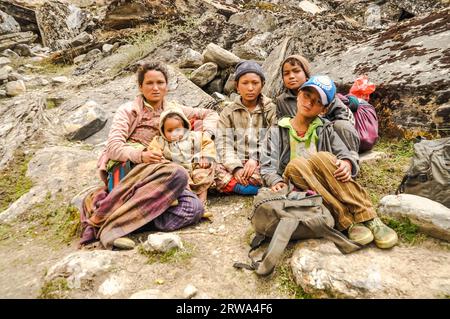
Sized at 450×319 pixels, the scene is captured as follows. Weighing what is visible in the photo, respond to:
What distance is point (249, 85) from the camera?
3.91 metres

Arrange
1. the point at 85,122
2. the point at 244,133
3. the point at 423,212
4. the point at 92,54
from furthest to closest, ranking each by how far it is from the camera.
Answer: the point at 92,54 → the point at 85,122 → the point at 244,133 → the point at 423,212

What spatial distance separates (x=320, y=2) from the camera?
48.5 ft

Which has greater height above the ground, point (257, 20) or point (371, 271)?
point (257, 20)

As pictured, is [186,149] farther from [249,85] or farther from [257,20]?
[257,20]

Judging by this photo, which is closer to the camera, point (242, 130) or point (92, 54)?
point (242, 130)

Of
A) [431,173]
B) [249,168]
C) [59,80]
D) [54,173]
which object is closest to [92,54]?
[59,80]

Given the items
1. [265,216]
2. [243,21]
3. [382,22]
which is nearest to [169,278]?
[265,216]

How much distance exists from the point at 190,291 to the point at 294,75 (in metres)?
2.60

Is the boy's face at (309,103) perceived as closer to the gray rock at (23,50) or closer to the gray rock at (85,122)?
the gray rock at (85,122)

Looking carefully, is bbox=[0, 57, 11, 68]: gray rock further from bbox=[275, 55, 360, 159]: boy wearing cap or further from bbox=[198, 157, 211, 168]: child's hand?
bbox=[275, 55, 360, 159]: boy wearing cap

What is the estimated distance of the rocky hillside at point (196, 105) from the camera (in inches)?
94.7

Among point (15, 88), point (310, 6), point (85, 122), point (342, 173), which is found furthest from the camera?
point (310, 6)

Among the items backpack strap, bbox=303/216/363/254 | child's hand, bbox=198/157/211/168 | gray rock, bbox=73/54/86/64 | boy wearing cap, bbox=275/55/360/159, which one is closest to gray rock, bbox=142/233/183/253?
backpack strap, bbox=303/216/363/254

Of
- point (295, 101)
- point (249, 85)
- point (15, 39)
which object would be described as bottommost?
point (295, 101)
